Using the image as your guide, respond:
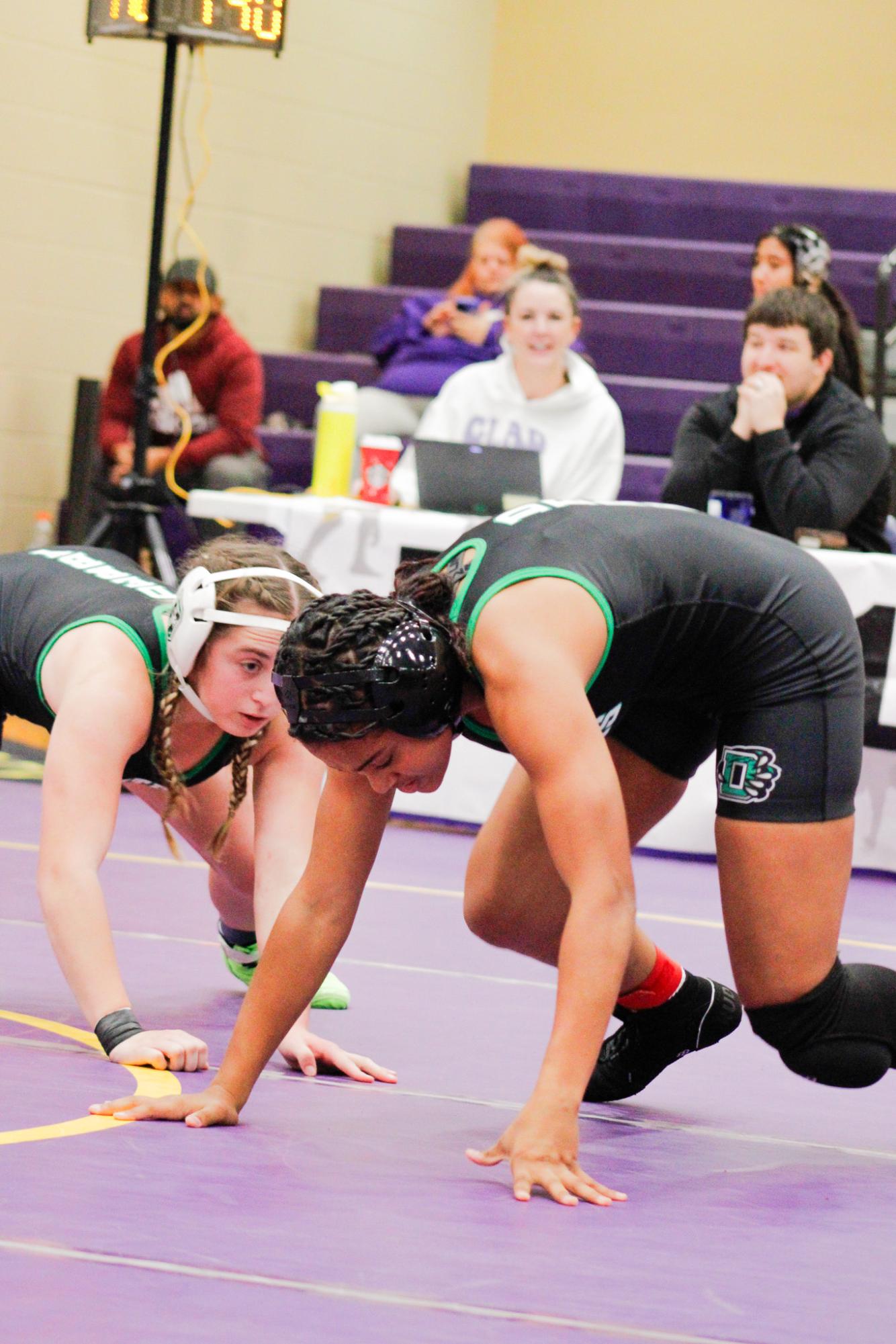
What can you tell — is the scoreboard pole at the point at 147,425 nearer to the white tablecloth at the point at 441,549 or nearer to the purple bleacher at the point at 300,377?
the white tablecloth at the point at 441,549

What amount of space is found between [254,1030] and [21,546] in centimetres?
513

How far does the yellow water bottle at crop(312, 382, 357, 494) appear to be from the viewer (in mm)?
5105

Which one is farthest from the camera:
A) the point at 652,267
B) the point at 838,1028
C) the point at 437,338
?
the point at 652,267

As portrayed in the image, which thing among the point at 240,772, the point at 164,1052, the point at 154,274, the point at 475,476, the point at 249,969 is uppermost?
the point at 154,274

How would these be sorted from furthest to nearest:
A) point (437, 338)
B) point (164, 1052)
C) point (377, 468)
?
1. point (437, 338)
2. point (377, 468)
3. point (164, 1052)

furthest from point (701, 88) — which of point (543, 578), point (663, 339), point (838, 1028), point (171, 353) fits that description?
point (543, 578)

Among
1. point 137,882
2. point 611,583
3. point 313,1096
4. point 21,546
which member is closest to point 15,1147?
point 313,1096

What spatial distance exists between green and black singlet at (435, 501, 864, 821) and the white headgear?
0.37 metres

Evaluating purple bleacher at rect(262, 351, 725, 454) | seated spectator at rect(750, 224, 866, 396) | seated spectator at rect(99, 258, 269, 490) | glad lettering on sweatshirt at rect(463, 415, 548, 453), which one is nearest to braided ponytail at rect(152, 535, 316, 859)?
glad lettering on sweatshirt at rect(463, 415, 548, 453)

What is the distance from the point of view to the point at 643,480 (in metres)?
6.89

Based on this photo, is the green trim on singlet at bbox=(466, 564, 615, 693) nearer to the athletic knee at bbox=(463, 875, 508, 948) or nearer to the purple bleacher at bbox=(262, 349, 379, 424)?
the athletic knee at bbox=(463, 875, 508, 948)

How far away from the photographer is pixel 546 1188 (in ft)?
6.20

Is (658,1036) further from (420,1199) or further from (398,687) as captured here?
(398,687)

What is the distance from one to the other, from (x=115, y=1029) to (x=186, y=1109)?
30cm
